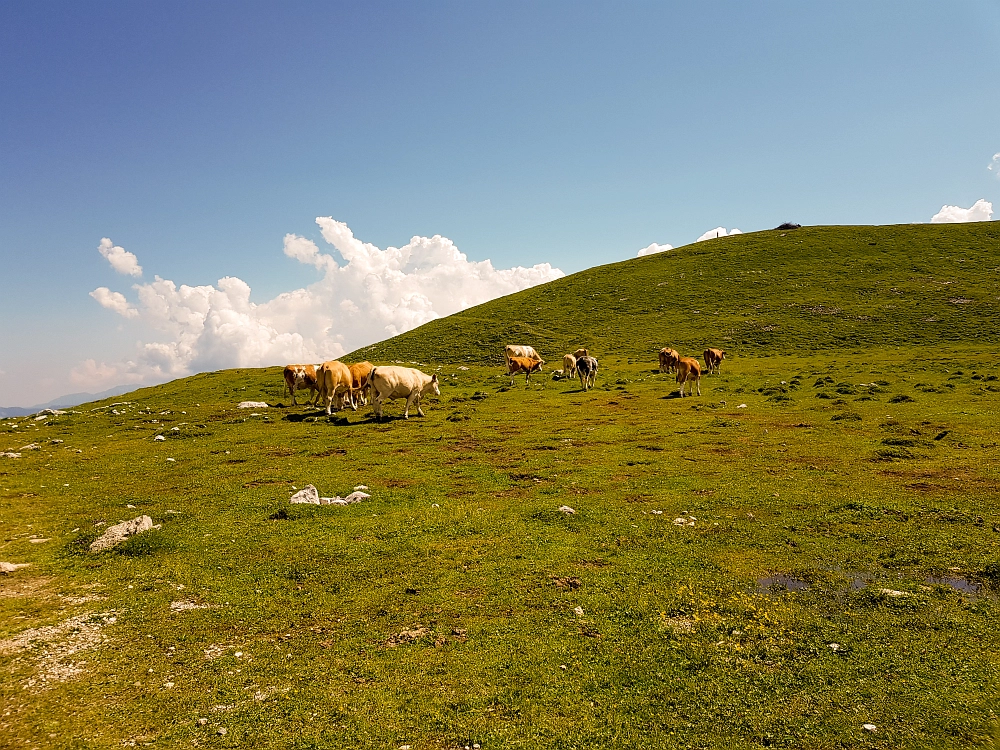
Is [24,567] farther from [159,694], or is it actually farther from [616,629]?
[616,629]

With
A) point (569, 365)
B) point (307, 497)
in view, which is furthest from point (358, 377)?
point (569, 365)

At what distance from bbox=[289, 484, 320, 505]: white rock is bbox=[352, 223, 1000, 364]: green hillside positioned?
48.6 m

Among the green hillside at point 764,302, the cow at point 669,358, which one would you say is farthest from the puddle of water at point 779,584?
the green hillside at point 764,302

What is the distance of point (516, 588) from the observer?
8.30 meters

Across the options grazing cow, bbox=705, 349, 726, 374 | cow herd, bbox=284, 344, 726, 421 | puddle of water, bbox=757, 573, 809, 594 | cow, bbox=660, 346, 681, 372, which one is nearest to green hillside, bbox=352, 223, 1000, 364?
grazing cow, bbox=705, 349, 726, 374

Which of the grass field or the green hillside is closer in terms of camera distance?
the grass field

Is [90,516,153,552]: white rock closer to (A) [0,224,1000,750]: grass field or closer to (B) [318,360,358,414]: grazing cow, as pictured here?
(A) [0,224,1000,750]: grass field

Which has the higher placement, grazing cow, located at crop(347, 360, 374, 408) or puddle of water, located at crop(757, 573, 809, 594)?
grazing cow, located at crop(347, 360, 374, 408)

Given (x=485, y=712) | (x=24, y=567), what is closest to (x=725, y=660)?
(x=485, y=712)

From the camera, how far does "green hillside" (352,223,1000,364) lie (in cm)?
5828

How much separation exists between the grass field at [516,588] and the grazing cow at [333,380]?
545cm

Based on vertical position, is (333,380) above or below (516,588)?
above

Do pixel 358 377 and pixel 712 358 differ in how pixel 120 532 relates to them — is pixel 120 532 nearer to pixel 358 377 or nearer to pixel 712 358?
pixel 358 377

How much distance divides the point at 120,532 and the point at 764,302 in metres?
77.0
